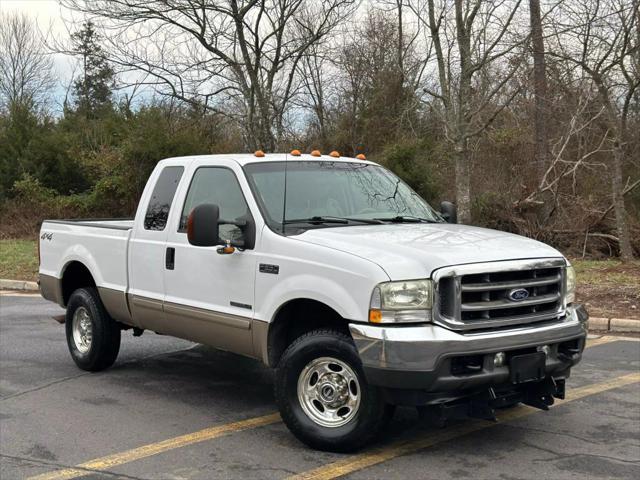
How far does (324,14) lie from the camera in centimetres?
2008

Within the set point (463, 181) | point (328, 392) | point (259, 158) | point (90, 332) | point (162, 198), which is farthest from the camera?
point (463, 181)

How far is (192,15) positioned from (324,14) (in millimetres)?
3809

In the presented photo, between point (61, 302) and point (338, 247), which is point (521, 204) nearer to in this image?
point (61, 302)

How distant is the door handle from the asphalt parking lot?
1154 millimetres

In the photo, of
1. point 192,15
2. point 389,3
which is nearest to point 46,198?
point 192,15

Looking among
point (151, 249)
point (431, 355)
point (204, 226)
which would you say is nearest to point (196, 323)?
point (151, 249)

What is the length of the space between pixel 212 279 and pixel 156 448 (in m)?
1.30

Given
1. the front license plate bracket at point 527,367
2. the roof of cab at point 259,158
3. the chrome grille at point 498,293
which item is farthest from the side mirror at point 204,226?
the front license plate bracket at point 527,367

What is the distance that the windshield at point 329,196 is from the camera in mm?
5426

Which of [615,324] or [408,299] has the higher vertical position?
[408,299]

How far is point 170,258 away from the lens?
592cm

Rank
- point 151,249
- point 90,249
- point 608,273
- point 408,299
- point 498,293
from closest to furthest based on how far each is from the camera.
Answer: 1. point 408,299
2. point 498,293
3. point 151,249
4. point 90,249
5. point 608,273

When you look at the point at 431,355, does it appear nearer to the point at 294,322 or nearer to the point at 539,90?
the point at 294,322

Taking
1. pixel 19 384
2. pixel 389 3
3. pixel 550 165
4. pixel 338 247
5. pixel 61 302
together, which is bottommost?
pixel 19 384
